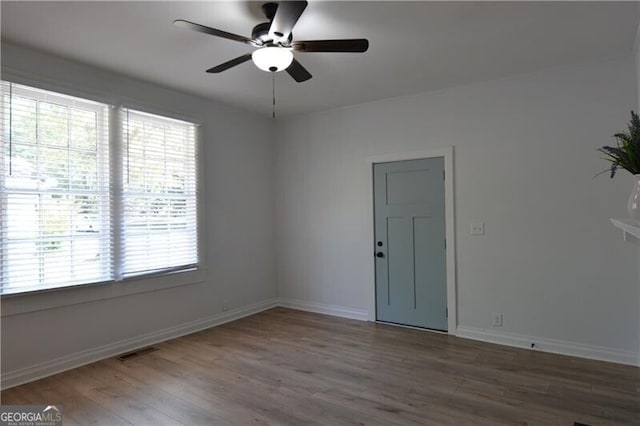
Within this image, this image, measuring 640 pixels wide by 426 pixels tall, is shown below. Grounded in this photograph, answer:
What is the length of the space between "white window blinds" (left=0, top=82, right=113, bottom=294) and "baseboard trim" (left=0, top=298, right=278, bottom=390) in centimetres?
69

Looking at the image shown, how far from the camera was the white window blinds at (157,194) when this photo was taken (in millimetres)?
3799

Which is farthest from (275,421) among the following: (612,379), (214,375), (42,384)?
(612,379)

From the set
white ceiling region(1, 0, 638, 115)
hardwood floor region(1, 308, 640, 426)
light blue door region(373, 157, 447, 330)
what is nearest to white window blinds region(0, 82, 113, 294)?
white ceiling region(1, 0, 638, 115)

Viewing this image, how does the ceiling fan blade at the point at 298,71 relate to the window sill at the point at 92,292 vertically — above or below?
above

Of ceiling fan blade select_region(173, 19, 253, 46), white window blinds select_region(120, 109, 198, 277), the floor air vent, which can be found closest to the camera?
ceiling fan blade select_region(173, 19, 253, 46)

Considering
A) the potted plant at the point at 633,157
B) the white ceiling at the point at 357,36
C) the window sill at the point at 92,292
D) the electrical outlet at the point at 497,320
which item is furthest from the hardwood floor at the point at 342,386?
the white ceiling at the point at 357,36

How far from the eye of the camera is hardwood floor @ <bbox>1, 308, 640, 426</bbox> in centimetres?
252

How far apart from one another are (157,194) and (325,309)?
2.67 meters

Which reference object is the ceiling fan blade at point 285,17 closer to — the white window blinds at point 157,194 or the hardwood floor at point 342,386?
the white window blinds at point 157,194

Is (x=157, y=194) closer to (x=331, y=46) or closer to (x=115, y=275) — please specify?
(x=115, y=275)

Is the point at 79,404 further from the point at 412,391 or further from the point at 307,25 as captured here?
the point at 307,25

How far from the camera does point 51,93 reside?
3.26m

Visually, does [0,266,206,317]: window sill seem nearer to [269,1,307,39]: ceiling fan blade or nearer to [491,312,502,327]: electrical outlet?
[269,1,307,39]: ceiling fan blade

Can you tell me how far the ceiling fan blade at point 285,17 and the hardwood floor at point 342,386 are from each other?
8.40ft
